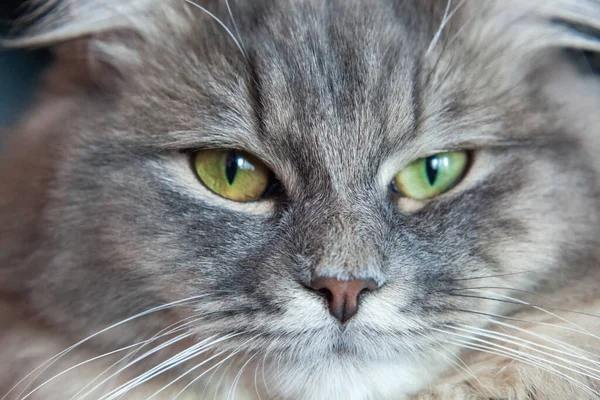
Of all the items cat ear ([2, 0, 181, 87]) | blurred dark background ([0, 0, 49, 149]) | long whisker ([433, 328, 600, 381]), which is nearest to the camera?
long whisker ([433, 328, 600, 381])

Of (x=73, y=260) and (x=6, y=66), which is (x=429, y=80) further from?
(x=6, y=66)

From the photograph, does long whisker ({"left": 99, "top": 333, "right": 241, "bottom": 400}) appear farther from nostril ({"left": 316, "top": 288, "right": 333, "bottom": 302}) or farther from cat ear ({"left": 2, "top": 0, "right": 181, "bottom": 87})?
cat ear ({"left": 2, "top": 0, "right": 181, "bottom": 87})

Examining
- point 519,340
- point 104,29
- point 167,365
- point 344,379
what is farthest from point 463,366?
point 104,29

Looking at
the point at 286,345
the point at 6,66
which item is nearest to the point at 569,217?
the point at 286,345

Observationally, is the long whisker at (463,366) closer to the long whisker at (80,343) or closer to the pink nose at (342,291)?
the pink nose at (342,291)

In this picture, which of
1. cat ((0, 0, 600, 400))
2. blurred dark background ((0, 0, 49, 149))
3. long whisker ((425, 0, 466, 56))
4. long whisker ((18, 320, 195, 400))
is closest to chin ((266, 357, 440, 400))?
cat ((0, 0, 600, 400))

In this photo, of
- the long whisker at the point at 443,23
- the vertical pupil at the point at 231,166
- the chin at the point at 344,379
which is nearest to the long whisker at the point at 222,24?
the vertical pupil at the point at 231,166
